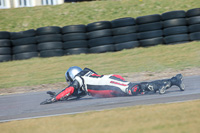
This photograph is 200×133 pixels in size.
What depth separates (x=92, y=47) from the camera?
11883 millimetres

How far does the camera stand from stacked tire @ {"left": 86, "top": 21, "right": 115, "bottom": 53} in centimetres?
1155

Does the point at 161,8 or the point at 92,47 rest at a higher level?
the point at 161,8

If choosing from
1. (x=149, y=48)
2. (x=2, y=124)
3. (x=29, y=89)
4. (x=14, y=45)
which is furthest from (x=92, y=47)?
(x=2, y=124)

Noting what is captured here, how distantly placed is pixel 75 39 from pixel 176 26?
4.02 meters

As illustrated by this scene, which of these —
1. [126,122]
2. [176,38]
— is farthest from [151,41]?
[126,122]

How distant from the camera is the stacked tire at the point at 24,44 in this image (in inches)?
463

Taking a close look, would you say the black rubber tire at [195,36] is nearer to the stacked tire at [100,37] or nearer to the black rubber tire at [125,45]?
the black rubber tire at [125,45]

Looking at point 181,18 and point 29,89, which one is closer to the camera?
point 29,89

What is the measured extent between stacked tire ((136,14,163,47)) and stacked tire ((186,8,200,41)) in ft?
3.77

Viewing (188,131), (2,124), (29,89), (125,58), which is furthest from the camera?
(125,58)

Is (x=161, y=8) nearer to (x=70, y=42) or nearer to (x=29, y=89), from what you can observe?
(x=70, y=42)

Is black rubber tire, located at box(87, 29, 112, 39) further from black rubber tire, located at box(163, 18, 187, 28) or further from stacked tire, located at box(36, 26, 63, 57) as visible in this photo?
black rubber tire, located at box(163, 18, 187, 28)

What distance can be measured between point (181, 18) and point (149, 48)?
1707 mm

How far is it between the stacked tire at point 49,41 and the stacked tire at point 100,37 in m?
1.23
